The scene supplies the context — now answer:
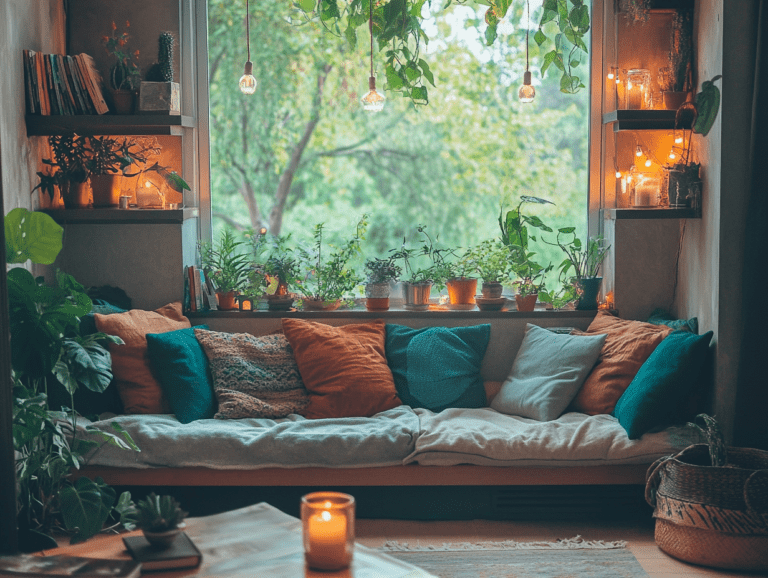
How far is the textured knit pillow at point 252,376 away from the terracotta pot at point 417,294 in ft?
2.31

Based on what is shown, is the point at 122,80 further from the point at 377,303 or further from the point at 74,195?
the point at 377,303

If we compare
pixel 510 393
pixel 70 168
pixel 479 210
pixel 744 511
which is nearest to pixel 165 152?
pixel 70 168

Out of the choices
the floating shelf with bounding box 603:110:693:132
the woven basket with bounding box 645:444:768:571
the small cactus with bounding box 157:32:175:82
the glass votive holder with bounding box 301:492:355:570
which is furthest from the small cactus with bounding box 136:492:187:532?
the floating shelf with bounding box 603:110:693:132

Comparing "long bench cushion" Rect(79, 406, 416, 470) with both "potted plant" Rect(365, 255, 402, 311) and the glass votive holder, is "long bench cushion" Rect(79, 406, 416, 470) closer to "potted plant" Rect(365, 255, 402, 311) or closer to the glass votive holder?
"potted plant" Rect(365, 255, 402, 311)

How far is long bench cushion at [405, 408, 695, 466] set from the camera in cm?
294

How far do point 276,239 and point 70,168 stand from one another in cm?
105

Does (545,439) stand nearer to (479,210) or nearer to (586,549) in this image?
(586,549)

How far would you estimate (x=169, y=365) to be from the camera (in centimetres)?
329

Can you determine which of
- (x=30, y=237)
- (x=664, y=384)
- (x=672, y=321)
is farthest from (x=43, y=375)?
(x=672, y=321)

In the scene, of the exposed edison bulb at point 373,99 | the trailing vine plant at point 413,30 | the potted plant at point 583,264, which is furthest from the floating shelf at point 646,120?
the exposed edison bulb at point 373,99

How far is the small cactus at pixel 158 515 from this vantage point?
1.78 meters

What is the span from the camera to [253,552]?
1.81 meters

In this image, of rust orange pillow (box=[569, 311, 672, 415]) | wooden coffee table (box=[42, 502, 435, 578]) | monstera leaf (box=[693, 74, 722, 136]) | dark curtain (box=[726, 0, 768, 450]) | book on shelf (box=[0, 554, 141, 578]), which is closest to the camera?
book on shelf (box=[0, 554, 141, 578])

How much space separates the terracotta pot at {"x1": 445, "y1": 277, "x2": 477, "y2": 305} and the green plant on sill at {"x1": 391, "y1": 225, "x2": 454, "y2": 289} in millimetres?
47
